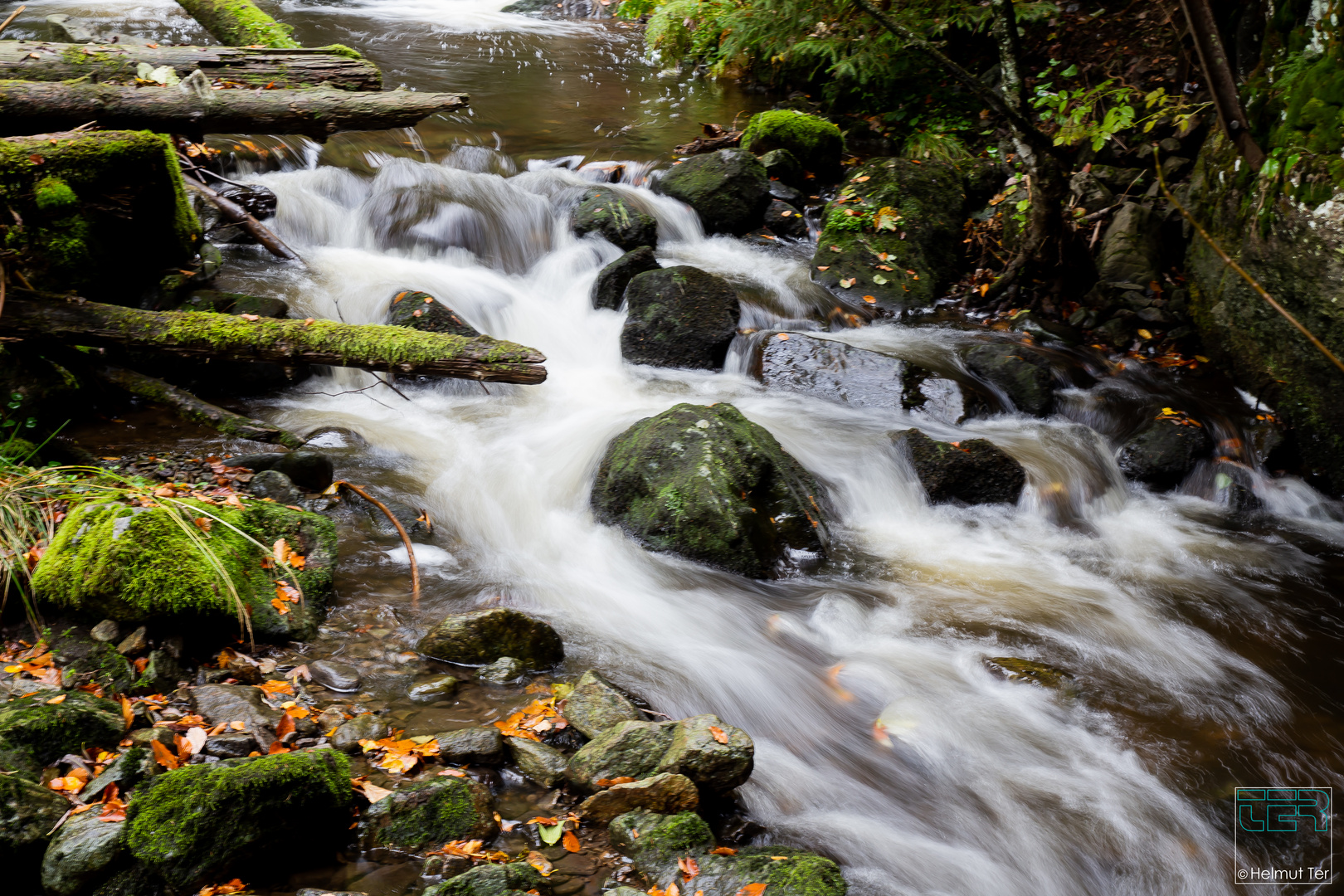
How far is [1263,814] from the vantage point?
3.68 m

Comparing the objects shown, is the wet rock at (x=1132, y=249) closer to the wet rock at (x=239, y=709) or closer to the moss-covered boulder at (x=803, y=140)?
the moss-covered boulder at (x=803, y=140)

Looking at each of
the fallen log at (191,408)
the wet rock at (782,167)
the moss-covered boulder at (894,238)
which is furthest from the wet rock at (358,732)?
the wet rock at (782,167)

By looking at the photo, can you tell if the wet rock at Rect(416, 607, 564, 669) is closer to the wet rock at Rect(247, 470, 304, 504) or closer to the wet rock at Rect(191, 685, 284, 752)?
the wet rock at Rect(191, 685, 284, 752)

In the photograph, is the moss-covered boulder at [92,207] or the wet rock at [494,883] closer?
the wet rock at [494,883]

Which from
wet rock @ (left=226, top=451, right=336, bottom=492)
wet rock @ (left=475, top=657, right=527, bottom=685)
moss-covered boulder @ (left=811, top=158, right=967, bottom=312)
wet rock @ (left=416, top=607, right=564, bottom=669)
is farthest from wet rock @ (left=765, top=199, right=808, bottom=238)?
wet rock @ (left=475, top=657, right=527, bottom=685)

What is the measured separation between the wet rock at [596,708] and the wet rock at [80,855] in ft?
5.27

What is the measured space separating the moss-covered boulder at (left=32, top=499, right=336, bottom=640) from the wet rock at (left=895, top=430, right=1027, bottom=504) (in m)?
4.23

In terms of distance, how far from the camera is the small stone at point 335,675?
11.3ft

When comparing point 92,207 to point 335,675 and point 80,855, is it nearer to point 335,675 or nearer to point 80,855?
point 335,675

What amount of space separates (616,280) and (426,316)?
2.07 m

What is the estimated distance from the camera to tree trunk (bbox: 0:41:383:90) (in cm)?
600

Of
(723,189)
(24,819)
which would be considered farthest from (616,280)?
(24,819)

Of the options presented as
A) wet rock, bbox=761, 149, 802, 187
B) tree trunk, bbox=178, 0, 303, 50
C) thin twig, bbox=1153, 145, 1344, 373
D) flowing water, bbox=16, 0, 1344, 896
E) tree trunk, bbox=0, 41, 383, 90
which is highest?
tree trunk, bbox=178, 0, 303, 50

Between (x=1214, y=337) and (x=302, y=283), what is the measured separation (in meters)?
8.36
